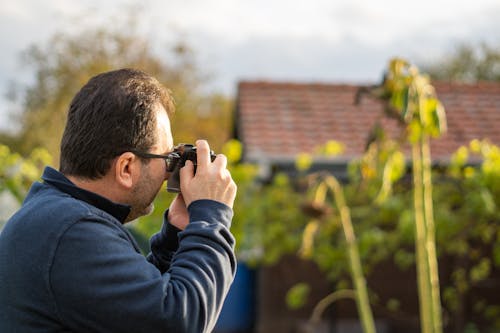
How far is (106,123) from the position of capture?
1.54 metres

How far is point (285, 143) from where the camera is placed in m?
9.76

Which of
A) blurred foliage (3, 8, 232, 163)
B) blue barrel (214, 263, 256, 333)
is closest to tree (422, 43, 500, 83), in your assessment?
blurred foliage (3, 8, 232, 163)

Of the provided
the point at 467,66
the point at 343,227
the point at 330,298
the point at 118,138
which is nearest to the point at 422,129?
the point at 343,227

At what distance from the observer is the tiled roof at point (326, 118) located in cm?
982

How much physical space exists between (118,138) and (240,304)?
333 inches

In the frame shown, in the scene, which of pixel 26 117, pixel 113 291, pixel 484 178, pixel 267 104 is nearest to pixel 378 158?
pixel 484 178

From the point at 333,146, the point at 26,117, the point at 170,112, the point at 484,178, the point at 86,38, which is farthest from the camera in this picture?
the point at 26,117

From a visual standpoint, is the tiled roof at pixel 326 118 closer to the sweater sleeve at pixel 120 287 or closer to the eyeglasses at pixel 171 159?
the eyeglasses at pixel 171 159

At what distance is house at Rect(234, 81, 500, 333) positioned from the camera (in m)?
9.09

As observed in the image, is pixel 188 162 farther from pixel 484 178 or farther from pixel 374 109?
pixel 374 109

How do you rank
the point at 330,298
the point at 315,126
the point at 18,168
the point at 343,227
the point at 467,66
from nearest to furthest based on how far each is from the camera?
the point at 343,227
the point at 18,168
the point at 330,298
the point at 315,126
the point at 467,66

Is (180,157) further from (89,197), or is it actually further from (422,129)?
(422,129)

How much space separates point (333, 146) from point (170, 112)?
4448 millimetres

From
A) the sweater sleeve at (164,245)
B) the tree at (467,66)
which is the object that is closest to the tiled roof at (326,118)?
the sweater sleeve at (164,245)
